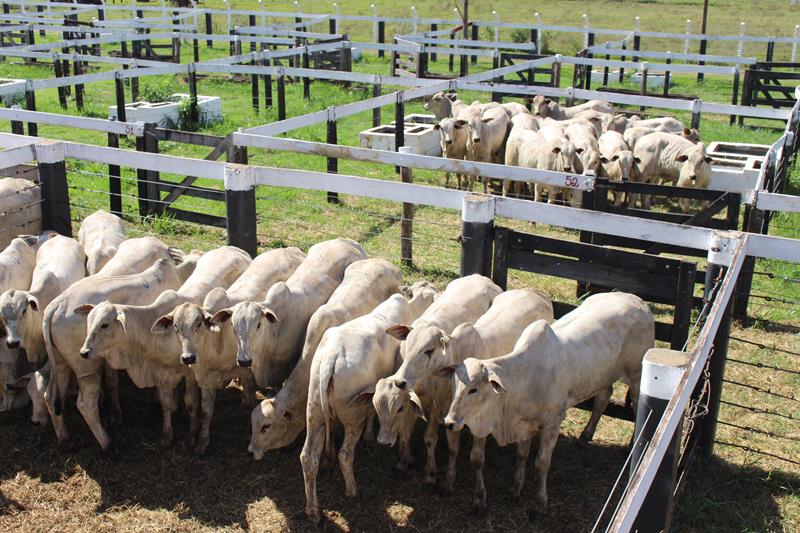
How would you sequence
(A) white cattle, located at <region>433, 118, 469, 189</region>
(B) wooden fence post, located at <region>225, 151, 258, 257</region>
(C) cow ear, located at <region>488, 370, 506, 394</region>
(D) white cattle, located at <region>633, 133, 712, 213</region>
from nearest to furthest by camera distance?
(C) cow ear, located at <region>488, 370, 506, 394</region> → (B) wooden fence post, located at <region>225, 151, 258, 257</region> → (D) white cattle, located at <region>633, 133, 712, 213</region> → (A) white cattle, located at <region>433, 118, 469, 189</region>

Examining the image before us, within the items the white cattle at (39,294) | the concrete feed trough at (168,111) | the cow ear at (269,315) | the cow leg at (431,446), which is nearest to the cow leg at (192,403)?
the cow ear at (269,315)

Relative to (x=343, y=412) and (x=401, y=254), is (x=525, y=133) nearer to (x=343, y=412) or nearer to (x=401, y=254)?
(x=401, y=254)

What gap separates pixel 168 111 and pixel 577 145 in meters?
8.66

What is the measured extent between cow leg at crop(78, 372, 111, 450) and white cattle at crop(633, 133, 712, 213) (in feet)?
29.5

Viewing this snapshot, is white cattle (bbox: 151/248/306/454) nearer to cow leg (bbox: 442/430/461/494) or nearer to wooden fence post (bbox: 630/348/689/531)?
cow leg (bbox: 442/430/461/494)

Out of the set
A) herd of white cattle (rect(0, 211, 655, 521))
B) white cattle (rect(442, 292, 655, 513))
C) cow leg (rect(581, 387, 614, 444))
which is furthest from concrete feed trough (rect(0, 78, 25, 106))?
cow leg (rect(581, 387, 614, 444))

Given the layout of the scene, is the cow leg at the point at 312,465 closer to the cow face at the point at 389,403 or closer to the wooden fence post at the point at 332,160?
the cow face at the point at 389,403

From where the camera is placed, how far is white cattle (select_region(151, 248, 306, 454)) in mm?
6500

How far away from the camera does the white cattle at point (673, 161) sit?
13.1m

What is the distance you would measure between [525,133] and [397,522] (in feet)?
30.1

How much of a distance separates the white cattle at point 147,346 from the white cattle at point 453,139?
304 inches

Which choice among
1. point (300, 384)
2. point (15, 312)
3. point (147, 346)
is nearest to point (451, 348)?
point (300, 384)

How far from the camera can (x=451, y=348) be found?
6141 millimetres

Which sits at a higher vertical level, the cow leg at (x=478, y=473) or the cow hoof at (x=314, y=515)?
the cow leg at (x=478, y=473)
